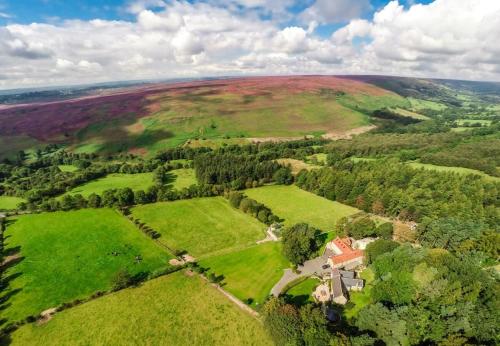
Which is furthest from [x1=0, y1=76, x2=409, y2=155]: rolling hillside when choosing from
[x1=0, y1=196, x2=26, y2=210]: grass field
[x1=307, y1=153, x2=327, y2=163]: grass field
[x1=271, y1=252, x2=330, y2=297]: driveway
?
[x1=271, y1=252, x2=330, y2=297]: driveway

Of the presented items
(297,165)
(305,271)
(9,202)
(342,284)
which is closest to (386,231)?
(342,284)

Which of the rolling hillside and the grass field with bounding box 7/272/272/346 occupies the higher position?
the rolling hillside

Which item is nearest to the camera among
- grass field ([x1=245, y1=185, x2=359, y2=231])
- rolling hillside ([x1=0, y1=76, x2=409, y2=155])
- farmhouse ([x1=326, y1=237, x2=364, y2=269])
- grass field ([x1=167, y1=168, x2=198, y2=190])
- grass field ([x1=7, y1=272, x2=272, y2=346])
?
→ grass field ([x1=7, y1=272, x2=272, y2=346])

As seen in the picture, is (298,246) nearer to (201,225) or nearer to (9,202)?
(201,225)

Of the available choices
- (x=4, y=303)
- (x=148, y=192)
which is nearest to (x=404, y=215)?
(x=148, y=192)

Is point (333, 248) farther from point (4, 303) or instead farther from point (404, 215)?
point (4, 303)

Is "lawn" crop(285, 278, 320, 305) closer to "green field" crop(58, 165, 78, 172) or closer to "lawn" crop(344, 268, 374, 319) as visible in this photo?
"lawn" crop(344, 268, 374, 319)
